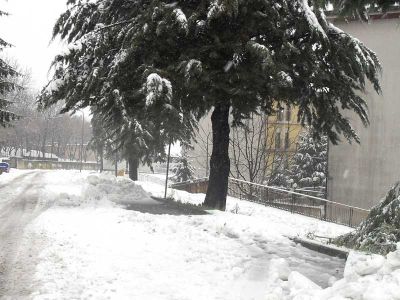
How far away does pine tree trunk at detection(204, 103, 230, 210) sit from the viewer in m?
15.3

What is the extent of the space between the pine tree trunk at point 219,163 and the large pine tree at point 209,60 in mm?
33

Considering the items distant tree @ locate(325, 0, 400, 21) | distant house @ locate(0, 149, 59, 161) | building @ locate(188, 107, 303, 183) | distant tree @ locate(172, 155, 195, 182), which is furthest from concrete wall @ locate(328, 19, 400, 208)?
distant house @ locate(0, 149, 59, 161)

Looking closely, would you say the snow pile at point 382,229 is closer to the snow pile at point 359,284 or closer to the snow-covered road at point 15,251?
the snow pile at point 359,284

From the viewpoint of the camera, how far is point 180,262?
24.1 feet


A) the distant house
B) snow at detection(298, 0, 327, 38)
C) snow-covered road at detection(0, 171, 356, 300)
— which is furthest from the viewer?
the distant house

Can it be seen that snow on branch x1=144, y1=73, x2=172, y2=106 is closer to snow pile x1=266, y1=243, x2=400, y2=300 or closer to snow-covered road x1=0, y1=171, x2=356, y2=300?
snow-covered road x1=0, y1=171, x2=356, y2=300

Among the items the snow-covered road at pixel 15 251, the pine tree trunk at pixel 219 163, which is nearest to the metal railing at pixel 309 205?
the pine tree trunk at pixel 219 163

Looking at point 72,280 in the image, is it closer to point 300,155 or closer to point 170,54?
point 170,54

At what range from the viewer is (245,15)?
13.4 metres

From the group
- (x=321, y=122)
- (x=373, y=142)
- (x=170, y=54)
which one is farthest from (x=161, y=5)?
(x=373, y=142)

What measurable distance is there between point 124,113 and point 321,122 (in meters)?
6.56

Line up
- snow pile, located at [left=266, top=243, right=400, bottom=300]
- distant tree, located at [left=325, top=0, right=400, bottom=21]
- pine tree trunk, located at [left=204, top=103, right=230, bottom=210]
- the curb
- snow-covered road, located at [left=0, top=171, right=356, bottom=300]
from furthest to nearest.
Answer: pine tree trunk, located at [left=204, top=103, right=230, bottom=210], the curb, distant tree, located at [left=325, top=0, right=400, bottom=21], snow-covered road, located at [left=0, top=171, right=356, bottom=300], snow pile, located at [left=266, top=243, right=400, bottom=300]

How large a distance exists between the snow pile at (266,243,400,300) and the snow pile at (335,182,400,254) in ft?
4.95

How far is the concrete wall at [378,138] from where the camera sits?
84.3ft
